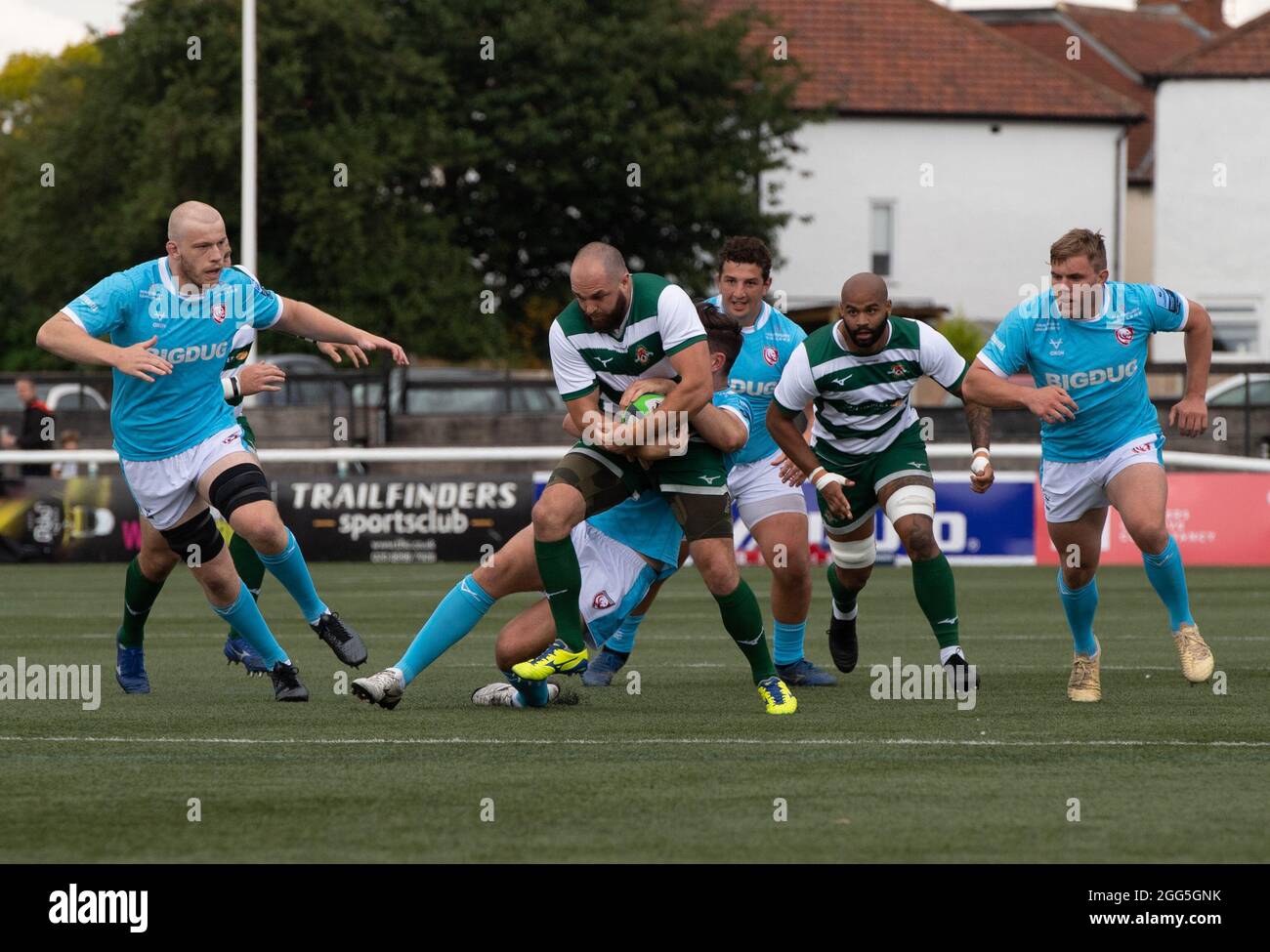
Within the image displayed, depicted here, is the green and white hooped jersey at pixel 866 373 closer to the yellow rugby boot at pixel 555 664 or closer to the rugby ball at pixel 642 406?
the rugby ball at pixel 642 406

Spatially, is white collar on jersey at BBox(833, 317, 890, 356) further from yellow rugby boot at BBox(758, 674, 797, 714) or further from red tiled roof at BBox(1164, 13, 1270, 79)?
red tiled roof at BBox(1164, 13, 1270, 79)

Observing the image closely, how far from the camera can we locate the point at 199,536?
9.30m

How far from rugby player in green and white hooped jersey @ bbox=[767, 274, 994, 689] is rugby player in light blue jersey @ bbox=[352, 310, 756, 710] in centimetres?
58

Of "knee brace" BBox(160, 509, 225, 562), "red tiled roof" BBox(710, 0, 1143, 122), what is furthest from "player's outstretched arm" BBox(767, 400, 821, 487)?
"red tiled roof" BBox(710, 0, 1143, 122)

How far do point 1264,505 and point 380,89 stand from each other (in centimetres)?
2241

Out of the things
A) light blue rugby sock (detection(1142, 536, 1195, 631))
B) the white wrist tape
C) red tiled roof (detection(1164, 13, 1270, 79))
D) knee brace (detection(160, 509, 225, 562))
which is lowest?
light blue rugby sock (detection(1142, 536, 1195, 631))

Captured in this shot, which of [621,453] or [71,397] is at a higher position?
[71,397]

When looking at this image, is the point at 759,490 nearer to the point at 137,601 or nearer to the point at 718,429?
the point at 718,429

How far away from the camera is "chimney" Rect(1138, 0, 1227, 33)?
7231 centimetres

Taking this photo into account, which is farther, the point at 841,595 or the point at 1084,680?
the point at 841,595

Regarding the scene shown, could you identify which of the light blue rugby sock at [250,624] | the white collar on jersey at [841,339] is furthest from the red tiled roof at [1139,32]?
the light blue rugby sock at [250,624]

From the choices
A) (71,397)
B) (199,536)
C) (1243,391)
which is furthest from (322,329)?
(71,397)

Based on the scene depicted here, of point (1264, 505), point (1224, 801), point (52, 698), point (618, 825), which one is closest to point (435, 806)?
point (618, 825)

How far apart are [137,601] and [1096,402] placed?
4.39 m
